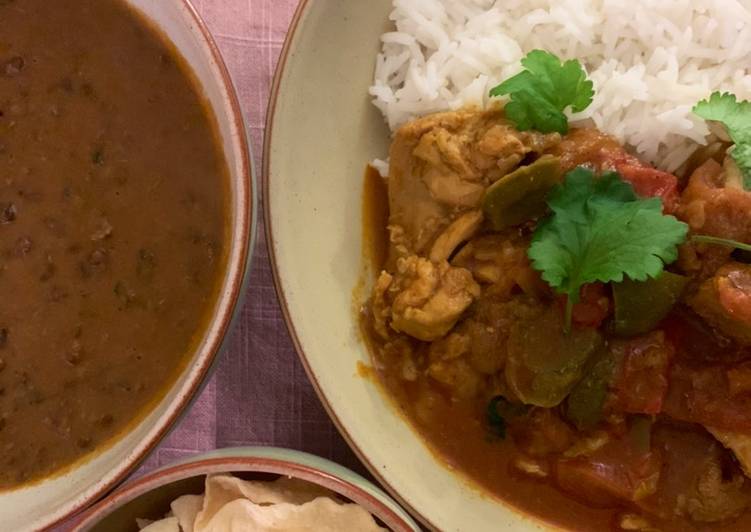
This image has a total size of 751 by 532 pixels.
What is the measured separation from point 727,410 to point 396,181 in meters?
0.98

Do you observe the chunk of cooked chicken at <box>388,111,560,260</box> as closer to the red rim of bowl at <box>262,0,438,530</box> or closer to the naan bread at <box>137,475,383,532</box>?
the red rim of bowl at <box>262,0,438,530</box>

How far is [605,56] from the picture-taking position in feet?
7.32

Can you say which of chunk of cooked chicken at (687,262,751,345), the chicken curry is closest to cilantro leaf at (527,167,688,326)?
the chicken curry

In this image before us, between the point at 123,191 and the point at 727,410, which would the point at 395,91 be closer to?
the point at 123,191

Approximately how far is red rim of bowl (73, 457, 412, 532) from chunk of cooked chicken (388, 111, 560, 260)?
61 cm

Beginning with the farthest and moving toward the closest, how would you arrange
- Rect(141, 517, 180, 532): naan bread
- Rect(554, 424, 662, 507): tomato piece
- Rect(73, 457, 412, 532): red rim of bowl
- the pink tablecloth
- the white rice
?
the pink tablecloth
the white rice
Rect(554, 424, 662, 507): tomato piece
Rect(141, 517, 180, 532): naan bread
Rect(73, 457, 412, 532): red rim of bowl

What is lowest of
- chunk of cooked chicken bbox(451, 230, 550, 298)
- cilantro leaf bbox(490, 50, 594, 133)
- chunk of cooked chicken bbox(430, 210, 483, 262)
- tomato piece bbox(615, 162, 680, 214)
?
chunk of cooked chicken bbox(451, 230, 550, 298)

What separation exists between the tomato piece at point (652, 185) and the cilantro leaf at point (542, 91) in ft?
0.69

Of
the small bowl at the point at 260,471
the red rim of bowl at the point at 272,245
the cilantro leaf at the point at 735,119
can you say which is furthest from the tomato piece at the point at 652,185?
the small bowl at the point at 260,471

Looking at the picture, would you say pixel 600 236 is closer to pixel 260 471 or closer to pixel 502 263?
pixel 502 263

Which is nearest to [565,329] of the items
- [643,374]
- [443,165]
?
[643,374]

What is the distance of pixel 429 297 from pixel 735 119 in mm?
843

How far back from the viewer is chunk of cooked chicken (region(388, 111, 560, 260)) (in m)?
2.03

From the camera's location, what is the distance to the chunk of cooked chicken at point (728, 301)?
186 cm
